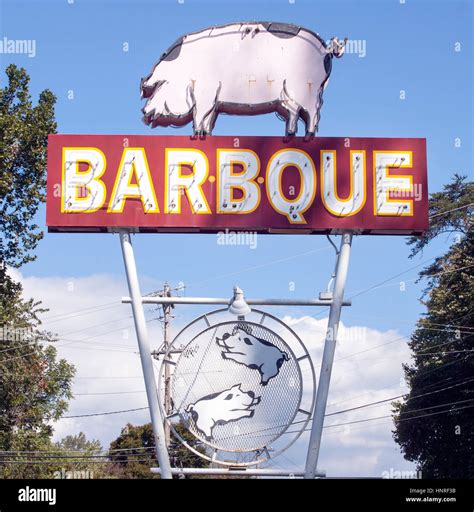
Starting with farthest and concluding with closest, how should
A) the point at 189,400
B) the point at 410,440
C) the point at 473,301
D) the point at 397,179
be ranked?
the point at 410,440 < the point at 473,301 < the point at 397,179 < the point at 189,400

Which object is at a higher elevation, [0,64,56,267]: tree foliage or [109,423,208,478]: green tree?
[0,64,56,267]: tree foliage

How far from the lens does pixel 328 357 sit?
16734 mm

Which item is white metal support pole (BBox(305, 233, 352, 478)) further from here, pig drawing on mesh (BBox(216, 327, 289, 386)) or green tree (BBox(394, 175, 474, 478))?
green tree (BBox(394, 175, 474, 478))

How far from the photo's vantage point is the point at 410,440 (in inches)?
1850

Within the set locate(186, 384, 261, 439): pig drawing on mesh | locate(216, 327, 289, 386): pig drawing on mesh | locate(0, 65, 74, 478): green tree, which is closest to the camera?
locate(186, 384, 261, 439): pig drawing on mesh

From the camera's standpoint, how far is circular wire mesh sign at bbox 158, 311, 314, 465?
16188 mm

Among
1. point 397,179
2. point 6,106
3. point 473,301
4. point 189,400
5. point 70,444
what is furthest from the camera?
point 70,444

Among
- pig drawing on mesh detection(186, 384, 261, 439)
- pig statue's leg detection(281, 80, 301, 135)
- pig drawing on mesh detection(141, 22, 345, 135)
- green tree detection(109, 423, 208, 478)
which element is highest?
pig drawing on mesh detection(141, 22, 345, 135)

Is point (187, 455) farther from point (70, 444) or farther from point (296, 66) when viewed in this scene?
point (70, 444)

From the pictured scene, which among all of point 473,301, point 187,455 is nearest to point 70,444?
point 187,455

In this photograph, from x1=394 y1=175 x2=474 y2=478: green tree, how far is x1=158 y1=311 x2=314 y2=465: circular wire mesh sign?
86.0 feet

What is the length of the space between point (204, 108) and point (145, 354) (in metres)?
5.04

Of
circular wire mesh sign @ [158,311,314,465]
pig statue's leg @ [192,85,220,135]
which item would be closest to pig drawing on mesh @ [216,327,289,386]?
circular wire mesh sign @ [158,311,314,465]

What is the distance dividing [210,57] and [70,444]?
12599cm
